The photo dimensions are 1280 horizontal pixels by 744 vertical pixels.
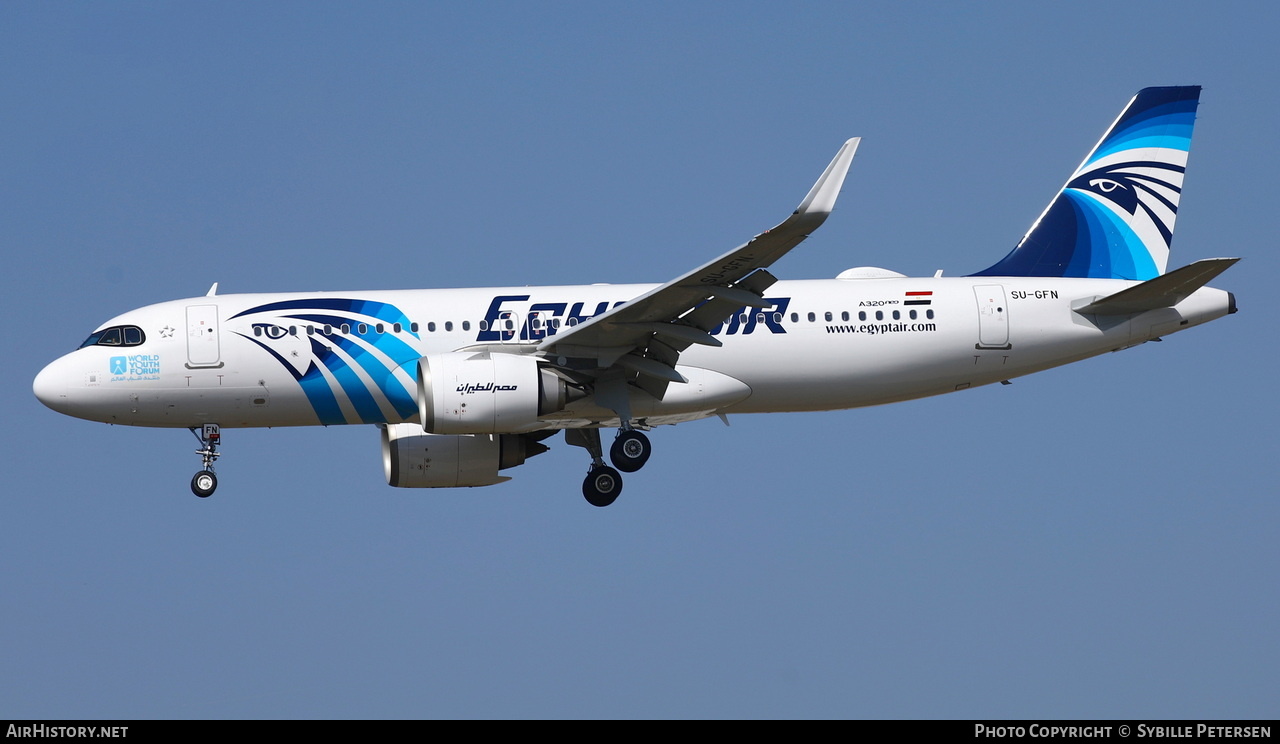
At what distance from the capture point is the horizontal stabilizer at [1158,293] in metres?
28.4

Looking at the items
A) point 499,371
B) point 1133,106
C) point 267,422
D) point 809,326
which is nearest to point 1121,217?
point 1133,106

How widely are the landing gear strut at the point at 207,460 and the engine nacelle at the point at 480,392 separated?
4.32 metres

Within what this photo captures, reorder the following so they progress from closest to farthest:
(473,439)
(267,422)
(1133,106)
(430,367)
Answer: (430,367)
(267,422)
(473,439)
(1133,106)

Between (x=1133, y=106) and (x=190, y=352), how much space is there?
18940 mm

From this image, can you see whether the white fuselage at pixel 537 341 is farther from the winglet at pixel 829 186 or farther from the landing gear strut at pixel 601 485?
the winglet at pixel 829 186

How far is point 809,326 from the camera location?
1150 inches

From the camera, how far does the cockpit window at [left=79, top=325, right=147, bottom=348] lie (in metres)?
29.0

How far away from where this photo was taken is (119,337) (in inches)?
1146

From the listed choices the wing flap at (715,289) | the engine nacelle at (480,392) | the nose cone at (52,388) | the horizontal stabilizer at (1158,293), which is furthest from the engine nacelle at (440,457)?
the horizontal stabilizer at (1158,293)

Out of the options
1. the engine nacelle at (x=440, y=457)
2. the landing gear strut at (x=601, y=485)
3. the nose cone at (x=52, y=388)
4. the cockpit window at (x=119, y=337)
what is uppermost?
Answer: the cockpit window at (x=119, y=337)

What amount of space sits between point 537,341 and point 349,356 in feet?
10.7

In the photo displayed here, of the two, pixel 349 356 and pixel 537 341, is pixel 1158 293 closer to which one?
pixel 537 341
